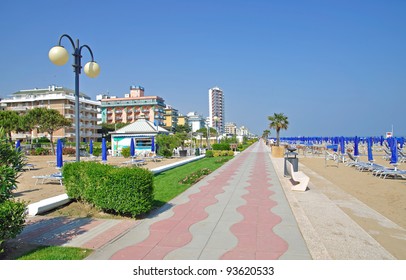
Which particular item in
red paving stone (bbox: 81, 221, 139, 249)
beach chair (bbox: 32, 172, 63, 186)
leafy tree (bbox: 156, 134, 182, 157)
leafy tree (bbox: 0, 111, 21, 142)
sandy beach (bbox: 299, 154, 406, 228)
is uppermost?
leafy tree (bbox: 0, 111, 21, 142)

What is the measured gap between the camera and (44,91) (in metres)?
64.9

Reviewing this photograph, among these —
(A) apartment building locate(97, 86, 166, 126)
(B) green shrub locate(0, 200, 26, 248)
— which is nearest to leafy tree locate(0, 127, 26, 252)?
(B) green shrub locate(0, 200, 26, 248)

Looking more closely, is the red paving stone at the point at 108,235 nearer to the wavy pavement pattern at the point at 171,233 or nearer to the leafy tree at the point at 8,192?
the wavy pavement pattern at the point at 171,233

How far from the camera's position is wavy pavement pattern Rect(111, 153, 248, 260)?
3898 mm

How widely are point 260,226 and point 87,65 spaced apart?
5.73m

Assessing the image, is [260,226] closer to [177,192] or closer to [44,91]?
[177,192]

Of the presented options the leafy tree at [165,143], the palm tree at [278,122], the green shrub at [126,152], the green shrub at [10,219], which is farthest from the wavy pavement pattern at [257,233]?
the palm tree at [278,122]

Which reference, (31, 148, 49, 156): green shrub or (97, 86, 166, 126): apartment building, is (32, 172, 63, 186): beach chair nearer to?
(31, 148, 49, 156): green shrub

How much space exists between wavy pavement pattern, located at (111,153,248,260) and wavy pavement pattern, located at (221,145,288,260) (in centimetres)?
86

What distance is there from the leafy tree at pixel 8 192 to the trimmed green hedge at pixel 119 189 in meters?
1.85

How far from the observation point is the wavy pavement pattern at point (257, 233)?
12.8 ft
